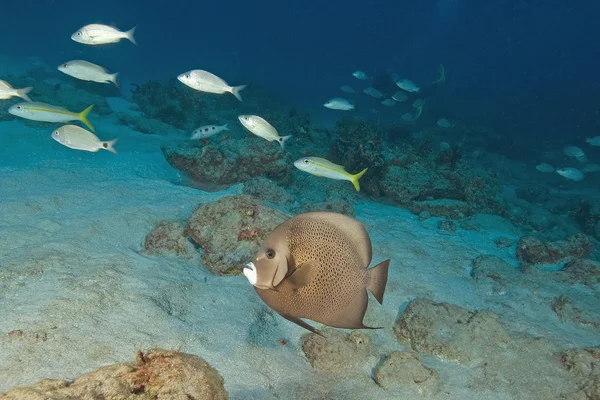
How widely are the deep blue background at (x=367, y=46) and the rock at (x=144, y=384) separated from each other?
99.1 feet

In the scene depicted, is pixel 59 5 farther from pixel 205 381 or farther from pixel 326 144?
pixel 205 381

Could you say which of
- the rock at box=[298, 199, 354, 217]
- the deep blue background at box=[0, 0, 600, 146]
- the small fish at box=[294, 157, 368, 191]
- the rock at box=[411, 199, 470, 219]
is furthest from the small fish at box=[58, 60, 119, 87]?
the deep blue background at box=[0, 0, 600, 146]

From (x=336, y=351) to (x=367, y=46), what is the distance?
10776cm

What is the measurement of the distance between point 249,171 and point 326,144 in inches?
213

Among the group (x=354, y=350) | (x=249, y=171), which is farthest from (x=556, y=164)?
(x=354, y=350)

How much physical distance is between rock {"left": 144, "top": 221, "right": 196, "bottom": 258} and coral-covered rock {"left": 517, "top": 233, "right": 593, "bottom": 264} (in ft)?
22.0

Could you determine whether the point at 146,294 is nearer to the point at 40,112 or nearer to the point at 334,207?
the point at 40,112

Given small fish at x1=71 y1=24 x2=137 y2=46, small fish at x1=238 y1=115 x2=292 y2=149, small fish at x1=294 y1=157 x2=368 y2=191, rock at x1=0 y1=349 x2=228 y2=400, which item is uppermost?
small fish at x1=71 y1=24 x2=137 y2=46

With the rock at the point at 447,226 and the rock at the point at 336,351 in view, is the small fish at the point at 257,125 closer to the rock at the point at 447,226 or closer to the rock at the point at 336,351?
the rock at the point at 336,351

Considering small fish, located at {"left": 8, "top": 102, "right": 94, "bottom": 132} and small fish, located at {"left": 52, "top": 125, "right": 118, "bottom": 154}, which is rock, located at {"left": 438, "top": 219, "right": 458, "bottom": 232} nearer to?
small fish, located at {"left": 52, "top": 125, "right": 118, "bottom": 154}

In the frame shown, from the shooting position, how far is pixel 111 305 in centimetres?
343

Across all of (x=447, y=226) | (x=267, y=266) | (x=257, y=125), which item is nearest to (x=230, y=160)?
(x=257, y=125)

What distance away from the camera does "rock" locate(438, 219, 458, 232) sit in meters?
8.05

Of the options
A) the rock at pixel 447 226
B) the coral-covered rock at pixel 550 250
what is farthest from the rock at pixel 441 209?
the coral-covered rock at pixel 550 250
